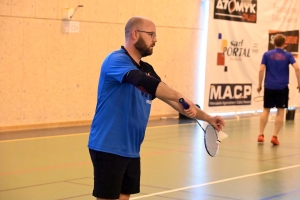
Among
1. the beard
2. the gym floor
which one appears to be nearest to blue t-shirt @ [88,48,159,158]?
the beard

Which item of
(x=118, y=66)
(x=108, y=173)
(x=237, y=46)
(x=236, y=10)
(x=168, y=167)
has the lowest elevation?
(x=168, y=167)

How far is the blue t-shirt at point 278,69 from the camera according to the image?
11547 millimetres

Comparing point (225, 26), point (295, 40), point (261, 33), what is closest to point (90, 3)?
point (225, 26)

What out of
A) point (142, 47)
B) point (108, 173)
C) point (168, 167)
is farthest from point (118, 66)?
point (168, 167)

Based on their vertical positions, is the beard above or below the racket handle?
above

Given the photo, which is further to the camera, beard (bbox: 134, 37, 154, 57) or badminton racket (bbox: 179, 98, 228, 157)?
badminton racket (bbox: 179, 98, 228, 157)

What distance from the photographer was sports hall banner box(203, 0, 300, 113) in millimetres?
17125

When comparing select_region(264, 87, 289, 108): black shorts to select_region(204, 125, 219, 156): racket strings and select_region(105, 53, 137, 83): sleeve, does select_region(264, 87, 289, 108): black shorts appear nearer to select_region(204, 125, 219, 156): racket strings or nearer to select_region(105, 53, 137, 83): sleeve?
select_region(204, 125, 219, 156): racket strings

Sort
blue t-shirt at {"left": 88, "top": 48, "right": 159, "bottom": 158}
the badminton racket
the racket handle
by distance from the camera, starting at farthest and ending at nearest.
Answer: the badminton racket → blue t-shirt at {"left": 88, "top": 48, "right": 159, "bottom": 158} → the racket handle

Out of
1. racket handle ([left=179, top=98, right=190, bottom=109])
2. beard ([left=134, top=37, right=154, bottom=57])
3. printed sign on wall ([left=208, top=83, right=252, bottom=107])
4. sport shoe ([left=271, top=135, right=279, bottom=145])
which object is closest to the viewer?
racket handle ([left=179, top=98, right=190, bottom=109])

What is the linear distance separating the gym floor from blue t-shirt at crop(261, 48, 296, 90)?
1.12m

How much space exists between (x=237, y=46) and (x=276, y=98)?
658 centimetres

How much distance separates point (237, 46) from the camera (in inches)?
709

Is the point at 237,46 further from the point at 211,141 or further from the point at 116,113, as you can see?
the point at 116,113
